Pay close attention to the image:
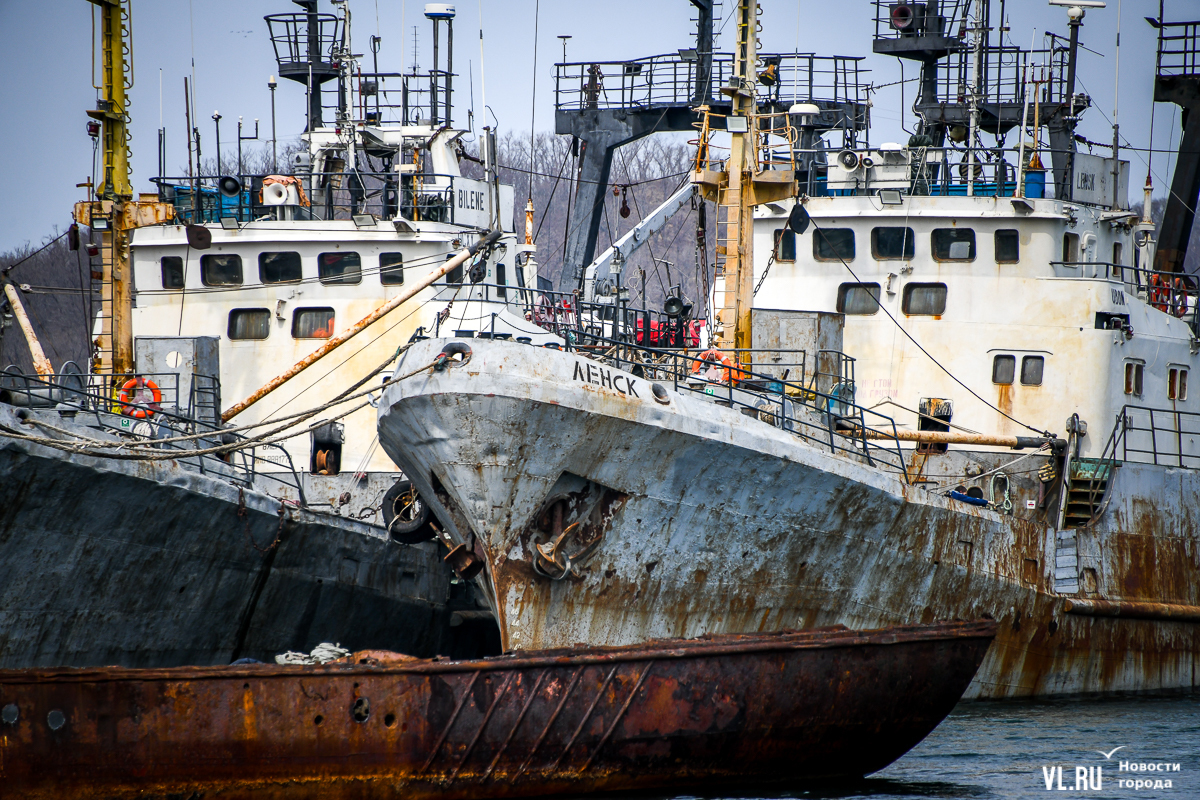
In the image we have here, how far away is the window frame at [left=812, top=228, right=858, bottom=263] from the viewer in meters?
17.9

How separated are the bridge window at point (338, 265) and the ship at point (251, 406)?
0.03 meters

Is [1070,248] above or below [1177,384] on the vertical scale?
above

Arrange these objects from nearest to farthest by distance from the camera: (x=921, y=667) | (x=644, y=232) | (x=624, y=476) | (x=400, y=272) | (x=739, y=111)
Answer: (x=921, y=667), (x=624, y=476), (x=739, y=111), (x=400, y=272), (x=644, y=232)

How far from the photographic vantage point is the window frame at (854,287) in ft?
58.3

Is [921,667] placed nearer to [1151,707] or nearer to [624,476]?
A: [624,476]

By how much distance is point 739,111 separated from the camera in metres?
15.0

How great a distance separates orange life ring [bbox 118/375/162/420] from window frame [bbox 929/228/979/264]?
10174 mm

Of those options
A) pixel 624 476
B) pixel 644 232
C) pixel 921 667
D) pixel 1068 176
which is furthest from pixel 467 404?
pixel 644 232

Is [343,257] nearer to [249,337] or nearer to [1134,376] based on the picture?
[249,337]

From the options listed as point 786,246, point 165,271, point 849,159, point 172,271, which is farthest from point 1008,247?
point 165,271

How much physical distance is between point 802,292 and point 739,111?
3920mm

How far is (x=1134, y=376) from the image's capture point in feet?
58.0

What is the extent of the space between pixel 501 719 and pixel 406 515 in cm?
451

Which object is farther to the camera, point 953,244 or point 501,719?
point 953,244
